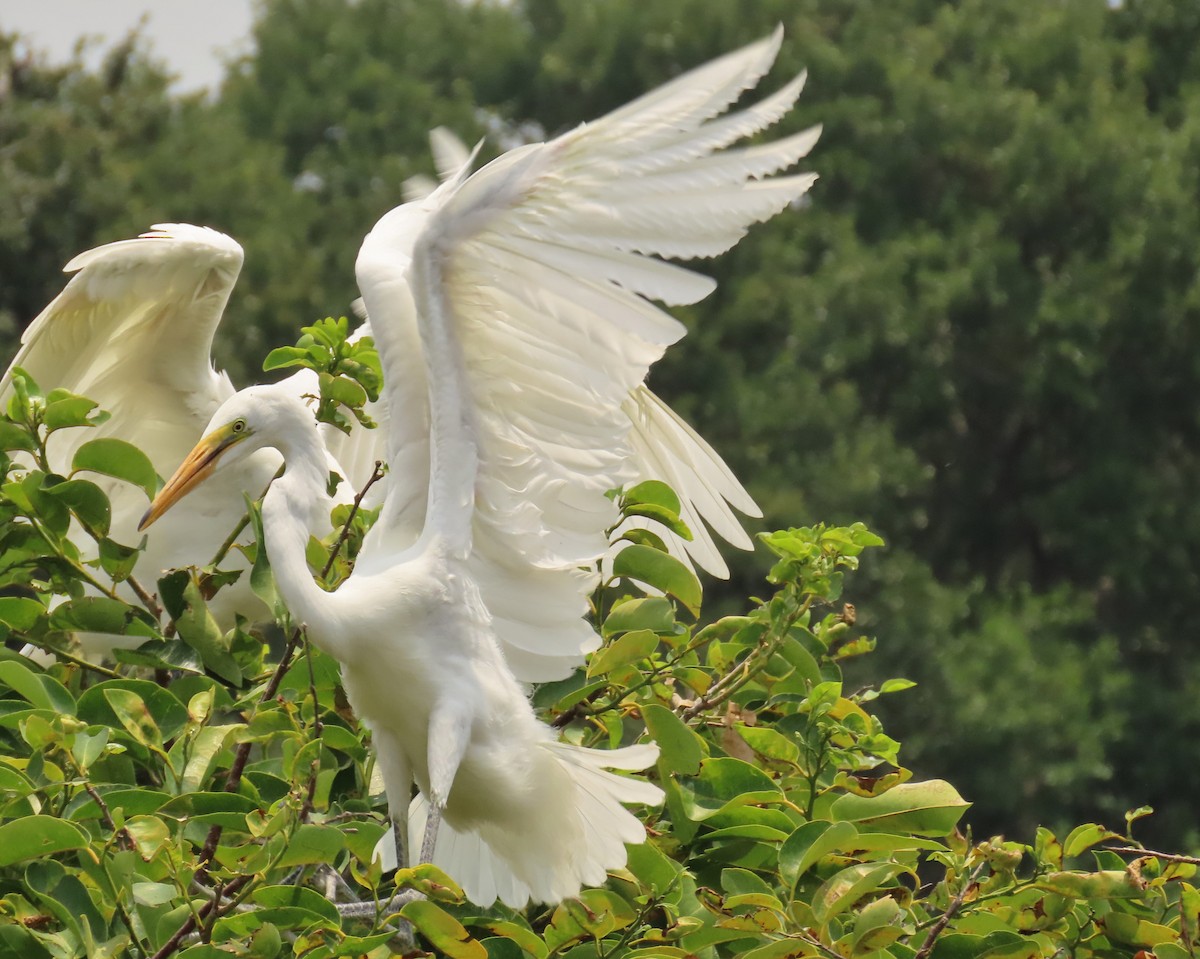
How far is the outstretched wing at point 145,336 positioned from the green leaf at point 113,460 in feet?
3.67

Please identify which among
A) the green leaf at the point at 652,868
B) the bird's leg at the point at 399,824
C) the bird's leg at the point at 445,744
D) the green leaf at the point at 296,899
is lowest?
the bird's leg at the point at 399,824

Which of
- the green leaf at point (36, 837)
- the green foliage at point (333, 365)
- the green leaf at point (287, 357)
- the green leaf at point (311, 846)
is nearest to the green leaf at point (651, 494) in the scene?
the green foliage at point (333, 365)

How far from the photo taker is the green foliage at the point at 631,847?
2369 millimetres

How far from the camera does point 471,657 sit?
3.22m

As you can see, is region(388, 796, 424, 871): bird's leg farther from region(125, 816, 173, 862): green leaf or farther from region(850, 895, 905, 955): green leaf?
region(850, 895, 905, 955): green leaf

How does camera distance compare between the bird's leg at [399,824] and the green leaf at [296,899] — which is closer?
the green leaf at [296,899]

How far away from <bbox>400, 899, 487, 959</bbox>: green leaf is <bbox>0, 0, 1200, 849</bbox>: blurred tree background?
476 inches

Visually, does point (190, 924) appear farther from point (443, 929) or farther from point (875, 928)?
point (875, 928)

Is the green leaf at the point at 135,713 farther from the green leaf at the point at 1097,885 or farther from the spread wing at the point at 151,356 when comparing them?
the spread wing at the point at 151,356

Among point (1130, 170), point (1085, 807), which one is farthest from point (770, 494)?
point (1130, 170)

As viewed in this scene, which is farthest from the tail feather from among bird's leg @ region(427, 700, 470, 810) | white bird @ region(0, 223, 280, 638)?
white bird @ region(0, 223, 280, 638)

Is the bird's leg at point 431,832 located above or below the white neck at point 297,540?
below

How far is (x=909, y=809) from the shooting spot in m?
2.64

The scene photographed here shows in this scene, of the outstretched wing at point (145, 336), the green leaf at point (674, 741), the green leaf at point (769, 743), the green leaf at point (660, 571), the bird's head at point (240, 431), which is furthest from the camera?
the outstretched wing at point (145, 336)
